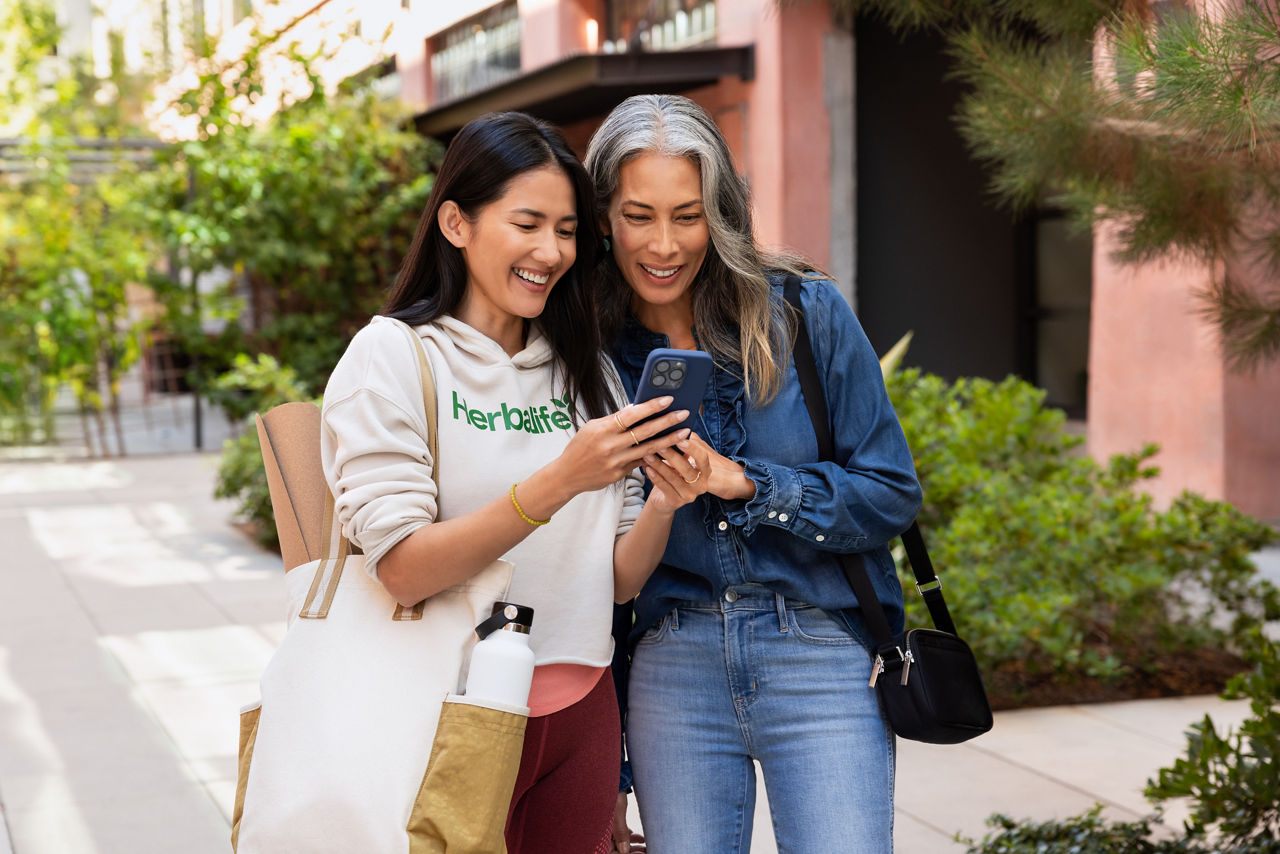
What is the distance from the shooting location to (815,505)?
2.04 metres

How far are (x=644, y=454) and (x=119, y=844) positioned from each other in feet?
9.25

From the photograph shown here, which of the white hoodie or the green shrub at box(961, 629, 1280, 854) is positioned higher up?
the white hoodie

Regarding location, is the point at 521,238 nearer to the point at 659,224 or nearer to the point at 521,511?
the point at 659,224

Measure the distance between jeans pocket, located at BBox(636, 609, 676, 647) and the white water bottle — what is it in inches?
16.7

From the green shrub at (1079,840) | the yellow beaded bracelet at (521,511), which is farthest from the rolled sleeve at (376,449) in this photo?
the green shrub at (1079,840)

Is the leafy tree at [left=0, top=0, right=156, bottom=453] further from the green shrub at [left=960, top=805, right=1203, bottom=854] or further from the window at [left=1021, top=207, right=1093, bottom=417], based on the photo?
the green shrub at [left=960, top=805, right=1203, bottom=854]

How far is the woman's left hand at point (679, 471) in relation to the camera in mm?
1879

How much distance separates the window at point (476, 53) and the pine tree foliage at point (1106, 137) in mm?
10930

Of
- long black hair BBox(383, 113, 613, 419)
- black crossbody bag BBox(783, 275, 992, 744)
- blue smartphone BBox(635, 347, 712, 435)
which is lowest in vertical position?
black crossbody bag BBox(783, 275, 992, 744)

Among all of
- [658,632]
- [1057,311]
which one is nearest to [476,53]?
[1057,311]

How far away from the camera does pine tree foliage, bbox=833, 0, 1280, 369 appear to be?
9.28 feet

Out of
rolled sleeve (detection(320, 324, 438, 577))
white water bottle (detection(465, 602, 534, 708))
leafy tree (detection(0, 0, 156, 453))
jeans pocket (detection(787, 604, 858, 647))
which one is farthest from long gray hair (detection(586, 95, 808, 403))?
leafy tree (detection(0, 0, 156, 453))

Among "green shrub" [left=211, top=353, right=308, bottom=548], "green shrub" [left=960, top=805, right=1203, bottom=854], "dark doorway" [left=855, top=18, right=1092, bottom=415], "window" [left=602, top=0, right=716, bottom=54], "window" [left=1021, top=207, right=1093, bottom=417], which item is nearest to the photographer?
"green shrub" [left=960, top=805, right=1203, bottom=854]

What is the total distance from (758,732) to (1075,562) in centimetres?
335
